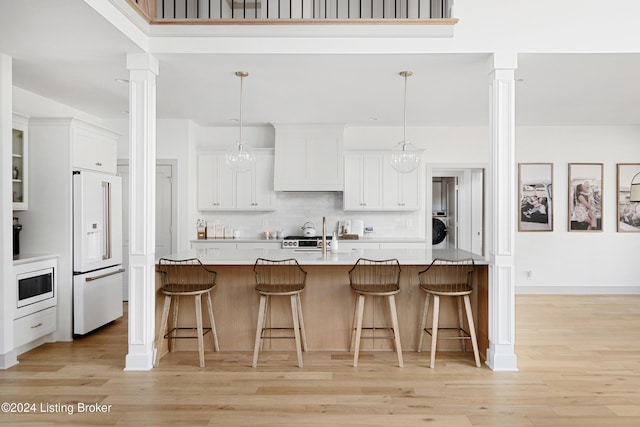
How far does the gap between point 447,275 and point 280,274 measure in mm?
1486

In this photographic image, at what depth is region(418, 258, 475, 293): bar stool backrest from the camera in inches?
152

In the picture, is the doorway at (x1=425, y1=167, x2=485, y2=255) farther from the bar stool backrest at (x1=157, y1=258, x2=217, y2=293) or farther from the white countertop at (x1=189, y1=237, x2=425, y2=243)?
the bar stool backrest at (x1=157, y1=258, x2=217, y2=293)

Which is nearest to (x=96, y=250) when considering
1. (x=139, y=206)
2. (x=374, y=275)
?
(x=139, y=206)

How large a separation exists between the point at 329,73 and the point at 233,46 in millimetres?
949

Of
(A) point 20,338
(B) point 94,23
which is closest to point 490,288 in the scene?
(B) point 94,23

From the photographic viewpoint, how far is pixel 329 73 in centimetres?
425

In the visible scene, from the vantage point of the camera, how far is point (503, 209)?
3.70 meters

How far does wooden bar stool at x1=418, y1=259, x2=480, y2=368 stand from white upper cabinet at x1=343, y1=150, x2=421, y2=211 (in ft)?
8.86

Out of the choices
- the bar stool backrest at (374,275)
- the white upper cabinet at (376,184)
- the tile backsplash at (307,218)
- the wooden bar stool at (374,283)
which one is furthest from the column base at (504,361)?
the tile backsplash at (307,218)

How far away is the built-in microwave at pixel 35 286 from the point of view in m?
3.99

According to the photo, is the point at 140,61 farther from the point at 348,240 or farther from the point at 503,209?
the point at 348,240

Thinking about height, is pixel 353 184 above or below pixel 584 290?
above

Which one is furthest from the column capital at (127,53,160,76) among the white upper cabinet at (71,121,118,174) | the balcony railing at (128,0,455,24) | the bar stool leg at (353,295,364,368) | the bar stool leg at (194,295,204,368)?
the bar stool leg at (353,295,364,368)

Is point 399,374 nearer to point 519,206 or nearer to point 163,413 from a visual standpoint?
point 163,413
